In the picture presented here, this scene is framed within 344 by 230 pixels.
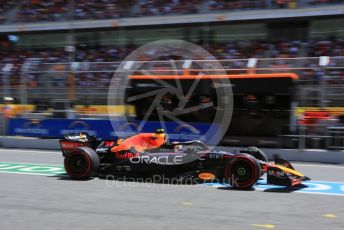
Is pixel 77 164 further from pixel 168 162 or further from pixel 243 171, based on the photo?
pixel 243 171

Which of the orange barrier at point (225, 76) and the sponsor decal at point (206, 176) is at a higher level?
the orange barrier at point (225, 76)

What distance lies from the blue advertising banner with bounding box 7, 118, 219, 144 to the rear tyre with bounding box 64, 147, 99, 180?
19.8 ft

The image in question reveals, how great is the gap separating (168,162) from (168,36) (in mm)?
22045

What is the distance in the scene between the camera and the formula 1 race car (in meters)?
8.35

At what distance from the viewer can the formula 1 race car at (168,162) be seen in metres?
8.35

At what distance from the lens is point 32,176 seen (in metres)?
10.2

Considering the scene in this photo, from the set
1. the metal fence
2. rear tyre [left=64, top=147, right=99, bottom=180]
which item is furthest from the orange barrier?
rear tyre [left=64, top=147, right=99, bottom=180]

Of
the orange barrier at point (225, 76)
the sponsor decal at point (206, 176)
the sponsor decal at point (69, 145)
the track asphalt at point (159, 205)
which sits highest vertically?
the orange barrier at point (225, 76)

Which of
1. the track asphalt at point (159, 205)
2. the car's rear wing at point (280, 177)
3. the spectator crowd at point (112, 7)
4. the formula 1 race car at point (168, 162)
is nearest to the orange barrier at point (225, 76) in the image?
the track asphalt at point (159, 205)

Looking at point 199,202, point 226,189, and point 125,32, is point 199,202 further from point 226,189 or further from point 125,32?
point 125,32

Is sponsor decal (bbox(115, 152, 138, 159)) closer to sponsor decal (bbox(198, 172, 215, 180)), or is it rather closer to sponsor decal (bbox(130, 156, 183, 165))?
sponsor decal (bbox(130, 156, 183, 165))

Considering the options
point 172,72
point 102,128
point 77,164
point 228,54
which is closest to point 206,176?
point 77,164

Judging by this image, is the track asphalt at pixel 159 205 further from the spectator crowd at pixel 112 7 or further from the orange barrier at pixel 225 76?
the spectator crowd at pixel 112 7

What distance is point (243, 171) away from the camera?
8.40m
